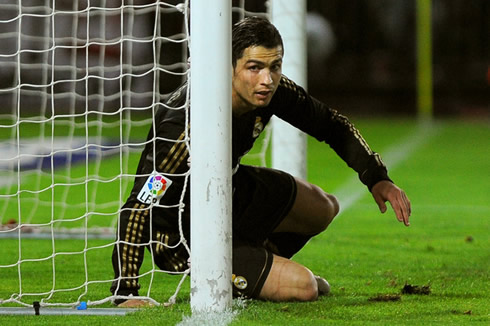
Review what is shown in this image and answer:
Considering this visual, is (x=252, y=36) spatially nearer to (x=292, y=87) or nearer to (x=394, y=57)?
(x=292, y=87)

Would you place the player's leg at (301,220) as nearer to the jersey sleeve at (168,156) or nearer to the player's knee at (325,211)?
the player's knee at (325,211)

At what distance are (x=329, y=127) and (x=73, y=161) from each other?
558 cm

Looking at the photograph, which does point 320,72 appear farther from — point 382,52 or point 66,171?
point 66,171

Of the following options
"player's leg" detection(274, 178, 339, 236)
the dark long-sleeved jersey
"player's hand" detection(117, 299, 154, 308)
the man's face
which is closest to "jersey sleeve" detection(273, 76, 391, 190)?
the dark long-sleeved jersey

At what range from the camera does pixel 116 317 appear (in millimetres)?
3494

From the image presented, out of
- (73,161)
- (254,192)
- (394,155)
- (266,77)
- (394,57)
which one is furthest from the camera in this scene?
(394,57)

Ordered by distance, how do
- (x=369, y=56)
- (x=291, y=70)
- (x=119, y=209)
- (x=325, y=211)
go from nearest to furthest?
1. (x=119, y=209)
2. (x=325, y=211)
3. (x=291, y=70)
4. (x=369, y=56)

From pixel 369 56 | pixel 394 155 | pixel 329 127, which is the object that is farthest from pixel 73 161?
pixel 369 56

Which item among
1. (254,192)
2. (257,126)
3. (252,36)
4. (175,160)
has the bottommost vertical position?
(254,192)

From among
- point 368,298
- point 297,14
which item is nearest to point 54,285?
point 368,298

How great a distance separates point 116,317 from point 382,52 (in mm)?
12541

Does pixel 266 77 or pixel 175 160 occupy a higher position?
pixel 266 77

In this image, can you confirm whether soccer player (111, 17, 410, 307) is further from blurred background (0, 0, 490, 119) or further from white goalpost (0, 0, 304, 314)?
blurred background (0, 0, 490, 119)

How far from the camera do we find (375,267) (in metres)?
4.68
